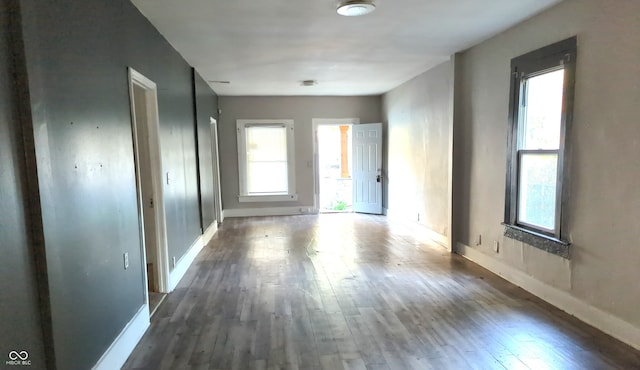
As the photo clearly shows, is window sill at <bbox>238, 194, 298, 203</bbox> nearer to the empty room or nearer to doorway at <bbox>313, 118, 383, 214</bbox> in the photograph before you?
doorway at <bbox>313, 118, 383, 214</bbox>

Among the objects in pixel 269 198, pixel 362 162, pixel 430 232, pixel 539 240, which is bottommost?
pixel 430 232

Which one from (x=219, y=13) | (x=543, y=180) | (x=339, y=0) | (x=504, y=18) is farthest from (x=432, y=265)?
(x=219, y=13)

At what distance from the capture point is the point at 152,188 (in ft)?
11.1

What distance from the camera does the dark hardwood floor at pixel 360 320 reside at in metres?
2.38

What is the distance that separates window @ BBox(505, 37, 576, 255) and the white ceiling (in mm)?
487

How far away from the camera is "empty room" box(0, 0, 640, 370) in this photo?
170 cm

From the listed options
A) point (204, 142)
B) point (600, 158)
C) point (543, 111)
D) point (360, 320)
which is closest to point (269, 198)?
point (204, 142)

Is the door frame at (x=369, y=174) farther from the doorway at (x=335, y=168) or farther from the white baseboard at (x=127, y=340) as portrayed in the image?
the white baseboard at (x=127, y=340)

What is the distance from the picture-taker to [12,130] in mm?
1473

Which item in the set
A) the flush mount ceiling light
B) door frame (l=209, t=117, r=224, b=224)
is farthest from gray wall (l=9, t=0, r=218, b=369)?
door frame (l=209, t=117, r=224, b=224)

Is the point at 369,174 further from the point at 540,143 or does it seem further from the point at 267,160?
the point at 540,143

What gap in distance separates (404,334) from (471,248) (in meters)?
2.18

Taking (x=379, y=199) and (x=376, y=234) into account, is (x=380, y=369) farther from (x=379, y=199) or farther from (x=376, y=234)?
(x=379, y=199)

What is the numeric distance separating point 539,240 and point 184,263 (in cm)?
364
